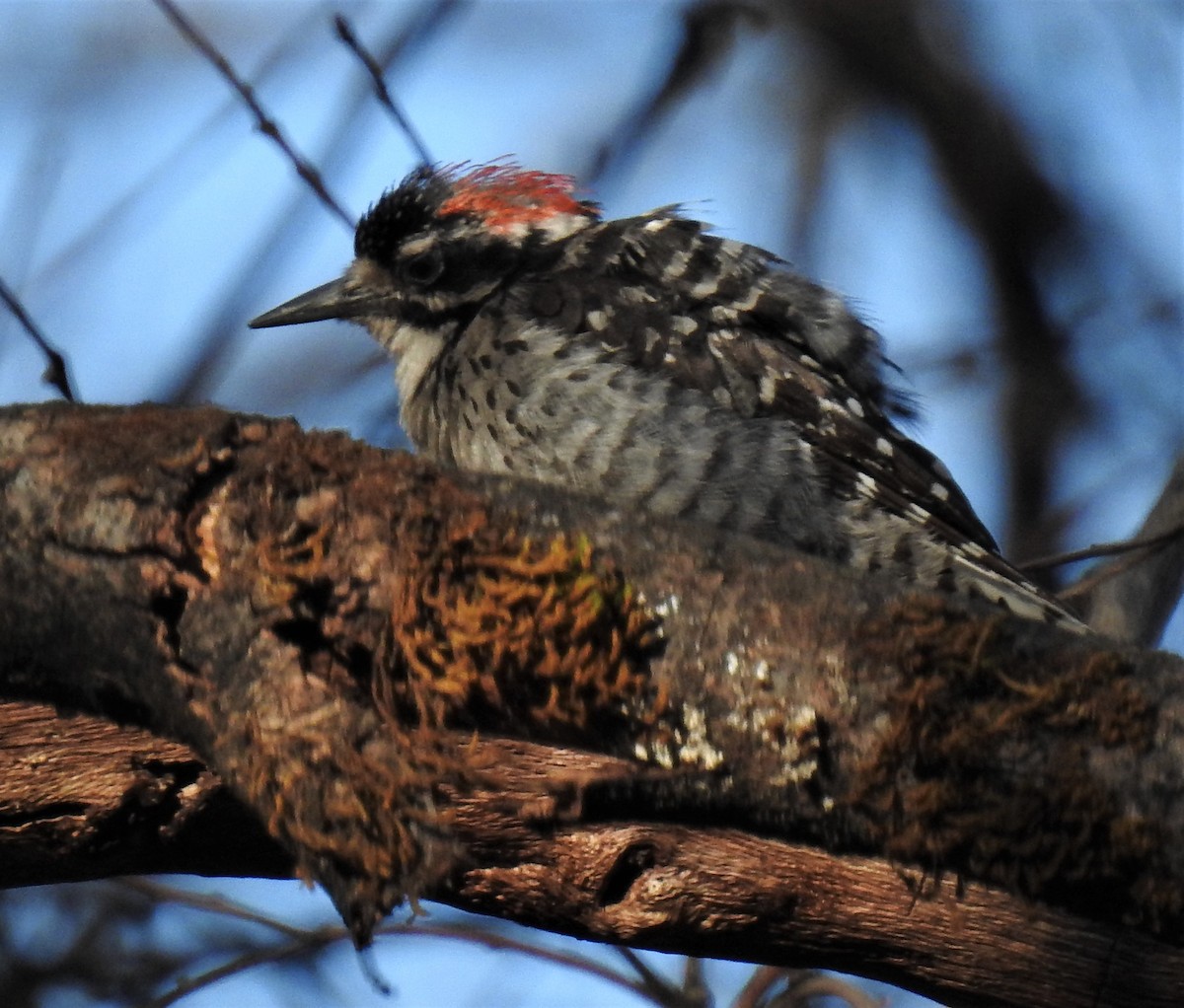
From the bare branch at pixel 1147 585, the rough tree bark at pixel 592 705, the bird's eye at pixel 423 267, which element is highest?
the bird's eye at pixel 423 267

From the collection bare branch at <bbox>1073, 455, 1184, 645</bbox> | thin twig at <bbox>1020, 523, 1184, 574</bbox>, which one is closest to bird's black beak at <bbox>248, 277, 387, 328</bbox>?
thin twig at <bbox>1020, 523, 1184, 574</bbox>

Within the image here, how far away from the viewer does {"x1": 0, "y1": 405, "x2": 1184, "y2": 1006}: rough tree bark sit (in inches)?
102

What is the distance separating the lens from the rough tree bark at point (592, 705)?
258cm

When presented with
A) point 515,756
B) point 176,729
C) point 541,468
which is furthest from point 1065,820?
point 541,468

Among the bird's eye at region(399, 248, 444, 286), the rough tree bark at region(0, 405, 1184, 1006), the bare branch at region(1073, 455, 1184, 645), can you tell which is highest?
the bird's eye at region(399, 248, 444, 286)

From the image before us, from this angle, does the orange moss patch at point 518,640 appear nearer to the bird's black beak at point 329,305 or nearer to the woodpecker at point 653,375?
the woodpecker at point 653,375

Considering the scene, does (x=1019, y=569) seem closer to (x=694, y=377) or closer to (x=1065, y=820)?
(x=694, y=377)

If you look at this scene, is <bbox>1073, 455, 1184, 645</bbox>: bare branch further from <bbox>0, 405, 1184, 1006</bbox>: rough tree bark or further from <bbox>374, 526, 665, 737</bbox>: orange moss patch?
<bbox>374, 526, 665, 737</bbox>: orange moss patch

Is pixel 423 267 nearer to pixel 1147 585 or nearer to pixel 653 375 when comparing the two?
pixel 653 375

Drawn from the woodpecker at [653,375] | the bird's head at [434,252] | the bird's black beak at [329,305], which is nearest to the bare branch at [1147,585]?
the woodpecker at [653,375]

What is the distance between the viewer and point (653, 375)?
4.43 m

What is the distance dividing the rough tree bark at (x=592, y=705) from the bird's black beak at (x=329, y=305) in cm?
229

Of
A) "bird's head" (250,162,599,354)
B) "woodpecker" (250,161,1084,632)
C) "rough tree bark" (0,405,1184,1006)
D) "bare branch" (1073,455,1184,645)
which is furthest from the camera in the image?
"bird's head" (250,162,599,354)

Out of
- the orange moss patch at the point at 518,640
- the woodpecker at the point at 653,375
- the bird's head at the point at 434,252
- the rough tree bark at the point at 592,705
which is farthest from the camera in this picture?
the bird's head at the point at 434,252
